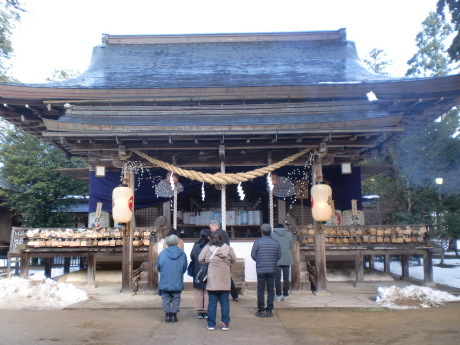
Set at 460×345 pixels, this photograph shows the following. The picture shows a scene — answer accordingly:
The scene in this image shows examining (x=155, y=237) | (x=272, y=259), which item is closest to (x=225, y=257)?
(x=272, y=259)

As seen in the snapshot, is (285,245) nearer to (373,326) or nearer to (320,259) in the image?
(320,259)

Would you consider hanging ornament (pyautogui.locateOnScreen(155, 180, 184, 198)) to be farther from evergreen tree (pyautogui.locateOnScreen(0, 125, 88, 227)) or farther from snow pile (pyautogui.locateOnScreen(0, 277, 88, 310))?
evergreen tree (pyautogui.locateOnScreen(0, 125, 88, 227))

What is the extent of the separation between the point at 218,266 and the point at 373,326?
2756mm

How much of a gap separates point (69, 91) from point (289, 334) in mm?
8305

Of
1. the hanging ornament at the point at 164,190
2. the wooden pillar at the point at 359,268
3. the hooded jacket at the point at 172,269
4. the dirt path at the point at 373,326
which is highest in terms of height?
the hanging ornament at the point at 164,190

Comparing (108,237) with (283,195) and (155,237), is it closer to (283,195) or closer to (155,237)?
(155,237)

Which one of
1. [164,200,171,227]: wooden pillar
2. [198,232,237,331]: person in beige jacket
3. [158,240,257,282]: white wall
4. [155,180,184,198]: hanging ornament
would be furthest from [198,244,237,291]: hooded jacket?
[164,200,171,227]: wooden pillar

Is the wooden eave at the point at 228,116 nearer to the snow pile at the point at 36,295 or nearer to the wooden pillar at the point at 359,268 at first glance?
the wooden pillar at the point at 359,268

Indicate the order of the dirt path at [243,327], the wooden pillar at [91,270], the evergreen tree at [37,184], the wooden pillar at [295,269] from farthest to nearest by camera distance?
the evergreen tree at [37,184]
the wooden pillar at [91,270]
the wooden pillar at [295,269]
the dirt path at [243,327]

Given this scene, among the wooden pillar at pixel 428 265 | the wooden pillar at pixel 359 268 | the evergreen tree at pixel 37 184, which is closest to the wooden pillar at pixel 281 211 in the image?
the wooden pillar at pixel 359 268

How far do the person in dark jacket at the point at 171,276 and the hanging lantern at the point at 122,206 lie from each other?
99.2 inches

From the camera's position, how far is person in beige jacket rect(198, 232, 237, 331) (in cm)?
570

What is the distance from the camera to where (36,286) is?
8125mm

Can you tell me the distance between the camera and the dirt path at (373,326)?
17.8ft
